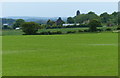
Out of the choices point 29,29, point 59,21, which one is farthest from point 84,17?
point 29,29

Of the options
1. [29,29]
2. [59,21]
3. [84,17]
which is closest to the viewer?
[29,29]

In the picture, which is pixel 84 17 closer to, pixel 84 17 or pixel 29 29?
pixel 84 17

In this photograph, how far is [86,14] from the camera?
8312 cm

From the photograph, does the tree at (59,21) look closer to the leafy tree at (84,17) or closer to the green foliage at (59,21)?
the green foliage at (59,21)

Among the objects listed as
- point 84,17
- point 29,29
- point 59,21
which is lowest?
point 29,29

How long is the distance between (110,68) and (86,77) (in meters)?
1.79

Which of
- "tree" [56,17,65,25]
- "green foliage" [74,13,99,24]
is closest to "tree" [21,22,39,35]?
"tree" [56,17,65,25]

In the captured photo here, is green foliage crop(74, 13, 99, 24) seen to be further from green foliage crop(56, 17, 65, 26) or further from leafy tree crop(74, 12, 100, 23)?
green foliage crop(56, 17, 65, 26)

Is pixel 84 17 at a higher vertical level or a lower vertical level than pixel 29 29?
higher

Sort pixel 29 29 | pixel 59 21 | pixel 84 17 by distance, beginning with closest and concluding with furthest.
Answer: pixel 29 29 < pixel 59 21 < pixel 84 17

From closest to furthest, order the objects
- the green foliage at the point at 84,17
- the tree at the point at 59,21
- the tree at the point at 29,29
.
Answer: the tree at the point at 29,29 < the tree at the point at 59,21 < the green foliage at the point at 84,17

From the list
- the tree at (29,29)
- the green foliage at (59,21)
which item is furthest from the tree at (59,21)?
the tree at (29,29)

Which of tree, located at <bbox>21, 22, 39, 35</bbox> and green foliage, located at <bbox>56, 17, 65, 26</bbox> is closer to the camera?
tree, located at <bbox>21, 22, 39, 35</bbox>

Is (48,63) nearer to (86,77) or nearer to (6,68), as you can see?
(6,68)
